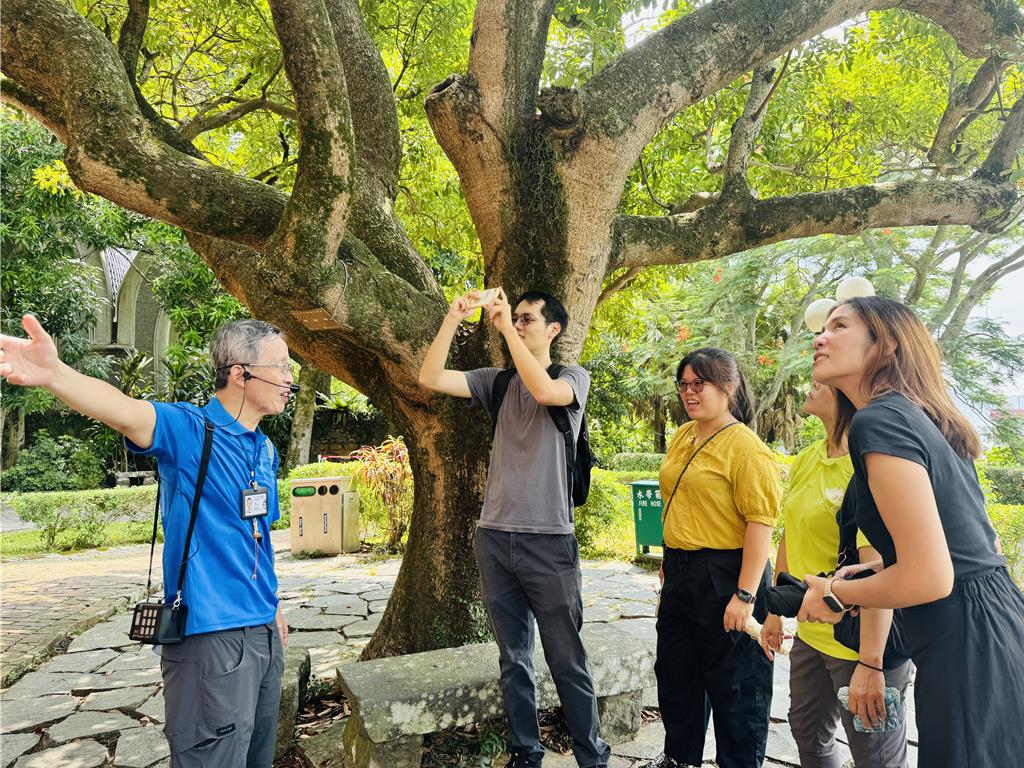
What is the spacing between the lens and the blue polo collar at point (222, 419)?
2.09 meters

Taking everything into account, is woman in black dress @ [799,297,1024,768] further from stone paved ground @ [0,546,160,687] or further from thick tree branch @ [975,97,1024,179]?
stone paved ground @ [0,546,160,687]

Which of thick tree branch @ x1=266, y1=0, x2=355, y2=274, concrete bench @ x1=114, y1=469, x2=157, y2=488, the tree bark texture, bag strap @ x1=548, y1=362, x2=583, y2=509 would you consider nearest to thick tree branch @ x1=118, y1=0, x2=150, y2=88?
the tree bark texture

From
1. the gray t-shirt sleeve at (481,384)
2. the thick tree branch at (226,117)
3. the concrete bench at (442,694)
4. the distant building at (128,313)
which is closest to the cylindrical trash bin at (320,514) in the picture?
the thick tree branch at (226,117)

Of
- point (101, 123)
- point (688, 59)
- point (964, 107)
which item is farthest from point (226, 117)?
point (964, 107)

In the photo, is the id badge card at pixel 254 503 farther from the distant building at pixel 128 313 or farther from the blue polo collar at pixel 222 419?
the distant building at pixel 128 313

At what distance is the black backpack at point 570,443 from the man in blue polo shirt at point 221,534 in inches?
38.0

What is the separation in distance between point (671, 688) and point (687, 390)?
1.22 metres

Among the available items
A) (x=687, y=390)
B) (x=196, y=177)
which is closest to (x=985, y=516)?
(x=687, y=390)

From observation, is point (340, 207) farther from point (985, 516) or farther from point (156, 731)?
point (156, 731)

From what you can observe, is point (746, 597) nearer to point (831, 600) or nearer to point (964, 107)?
point (831, 600)

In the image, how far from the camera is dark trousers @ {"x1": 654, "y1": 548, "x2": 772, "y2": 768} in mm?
2549

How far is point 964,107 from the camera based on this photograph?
5160 millimetres

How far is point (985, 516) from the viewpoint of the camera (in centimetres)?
154

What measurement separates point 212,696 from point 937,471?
1.96m
